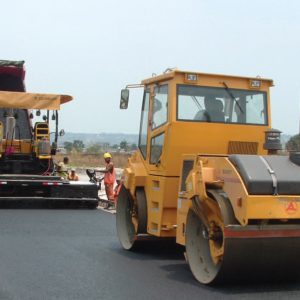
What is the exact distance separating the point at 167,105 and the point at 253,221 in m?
2.66

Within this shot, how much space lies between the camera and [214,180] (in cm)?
691

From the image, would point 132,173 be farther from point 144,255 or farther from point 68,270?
point 68,270

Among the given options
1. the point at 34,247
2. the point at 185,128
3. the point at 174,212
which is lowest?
the point at 34,247

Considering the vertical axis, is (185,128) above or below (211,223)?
above

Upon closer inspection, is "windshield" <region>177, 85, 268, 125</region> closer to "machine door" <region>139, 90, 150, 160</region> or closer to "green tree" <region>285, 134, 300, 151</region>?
"machine door" <region>139, 90, 150, 160</region>

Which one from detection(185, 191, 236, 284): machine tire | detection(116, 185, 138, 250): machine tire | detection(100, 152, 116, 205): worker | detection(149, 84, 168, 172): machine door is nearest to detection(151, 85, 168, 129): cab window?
detection(149, 84, 168, 172): machine door

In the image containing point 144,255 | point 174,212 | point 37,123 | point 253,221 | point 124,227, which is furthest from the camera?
point 37,123

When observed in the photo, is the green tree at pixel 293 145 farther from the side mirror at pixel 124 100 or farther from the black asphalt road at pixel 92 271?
the black asphalt road at pixel 92 271

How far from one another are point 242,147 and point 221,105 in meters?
0.65

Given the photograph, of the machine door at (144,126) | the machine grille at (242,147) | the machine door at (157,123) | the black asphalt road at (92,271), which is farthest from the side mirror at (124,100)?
the black asphalt road at (92,271)

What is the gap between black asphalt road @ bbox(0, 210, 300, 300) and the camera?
6656 millimetres

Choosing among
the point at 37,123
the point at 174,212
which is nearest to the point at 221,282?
the point at 174,212

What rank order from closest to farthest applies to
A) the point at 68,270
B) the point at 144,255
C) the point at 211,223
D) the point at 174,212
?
the point at 211,223 → the point at 68,270 → the point at 174,212 → the point at 144,255

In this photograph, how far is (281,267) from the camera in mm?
6672
